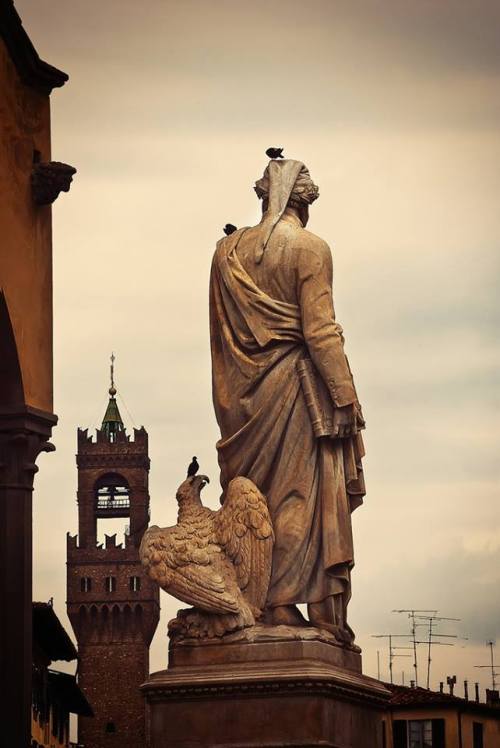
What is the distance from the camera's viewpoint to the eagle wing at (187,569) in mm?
17125

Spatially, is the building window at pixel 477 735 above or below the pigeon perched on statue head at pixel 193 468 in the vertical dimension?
above

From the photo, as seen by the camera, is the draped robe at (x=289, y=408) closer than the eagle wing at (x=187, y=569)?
No

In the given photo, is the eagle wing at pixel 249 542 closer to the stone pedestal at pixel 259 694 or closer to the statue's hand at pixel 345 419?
the stone pedestal at pixel 259 694

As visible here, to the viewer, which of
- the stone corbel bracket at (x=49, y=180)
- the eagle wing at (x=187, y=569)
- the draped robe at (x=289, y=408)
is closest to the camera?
the eagle wing at (x=187, y=569)

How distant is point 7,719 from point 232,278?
456 cm

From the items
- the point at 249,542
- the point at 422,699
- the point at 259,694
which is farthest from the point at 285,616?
the point at 422,699

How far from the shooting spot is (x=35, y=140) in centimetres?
2103

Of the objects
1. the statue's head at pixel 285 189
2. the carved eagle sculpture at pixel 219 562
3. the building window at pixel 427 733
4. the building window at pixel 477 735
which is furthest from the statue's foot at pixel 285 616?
the building window at pixel 477 735

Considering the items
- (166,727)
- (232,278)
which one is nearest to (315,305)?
(232,278)

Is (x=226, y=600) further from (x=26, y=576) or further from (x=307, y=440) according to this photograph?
(x=26, y=576)

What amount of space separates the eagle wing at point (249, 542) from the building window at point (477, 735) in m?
49.3

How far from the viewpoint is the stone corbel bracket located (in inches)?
812

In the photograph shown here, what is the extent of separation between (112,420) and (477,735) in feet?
302

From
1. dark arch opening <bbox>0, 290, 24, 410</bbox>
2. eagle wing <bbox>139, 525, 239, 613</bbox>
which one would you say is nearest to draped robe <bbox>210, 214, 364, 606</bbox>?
eagle wing <bbox>139, 525, 239, 613</bbox>
